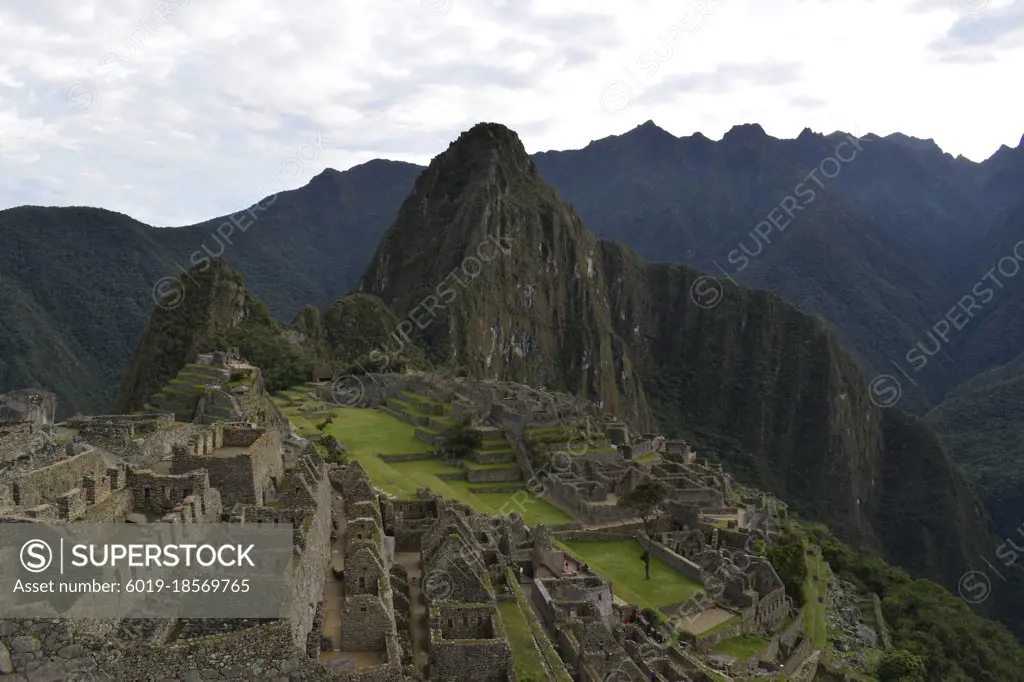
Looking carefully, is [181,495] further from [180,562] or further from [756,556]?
[756,556]

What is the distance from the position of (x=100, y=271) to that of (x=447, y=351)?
53.8 m

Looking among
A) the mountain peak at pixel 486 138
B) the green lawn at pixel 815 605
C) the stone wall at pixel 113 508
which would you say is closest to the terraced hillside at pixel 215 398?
the stone wall at pixel 113 508

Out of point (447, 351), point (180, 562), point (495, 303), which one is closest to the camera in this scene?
point (180, 562)

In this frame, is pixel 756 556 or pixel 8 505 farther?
pixel 756 556

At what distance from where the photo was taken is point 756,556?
30250 mm

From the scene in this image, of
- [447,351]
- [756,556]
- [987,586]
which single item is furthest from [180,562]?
[447,351]

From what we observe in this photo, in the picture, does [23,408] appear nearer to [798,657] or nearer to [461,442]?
[461,442]

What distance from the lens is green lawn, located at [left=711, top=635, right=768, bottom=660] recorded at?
23750mm

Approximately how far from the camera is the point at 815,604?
33.4m

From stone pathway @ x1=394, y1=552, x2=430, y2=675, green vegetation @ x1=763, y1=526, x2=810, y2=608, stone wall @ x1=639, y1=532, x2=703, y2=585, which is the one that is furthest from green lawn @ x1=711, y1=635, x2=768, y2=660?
stone pathway @ x1=394, y1=552, x2=430, y2=675

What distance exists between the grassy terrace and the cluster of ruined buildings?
1666mm

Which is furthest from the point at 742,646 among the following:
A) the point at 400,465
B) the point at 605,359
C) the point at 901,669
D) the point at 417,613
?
the point at 605,359

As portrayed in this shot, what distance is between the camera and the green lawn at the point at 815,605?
98.2ft

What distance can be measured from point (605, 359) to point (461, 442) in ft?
465
